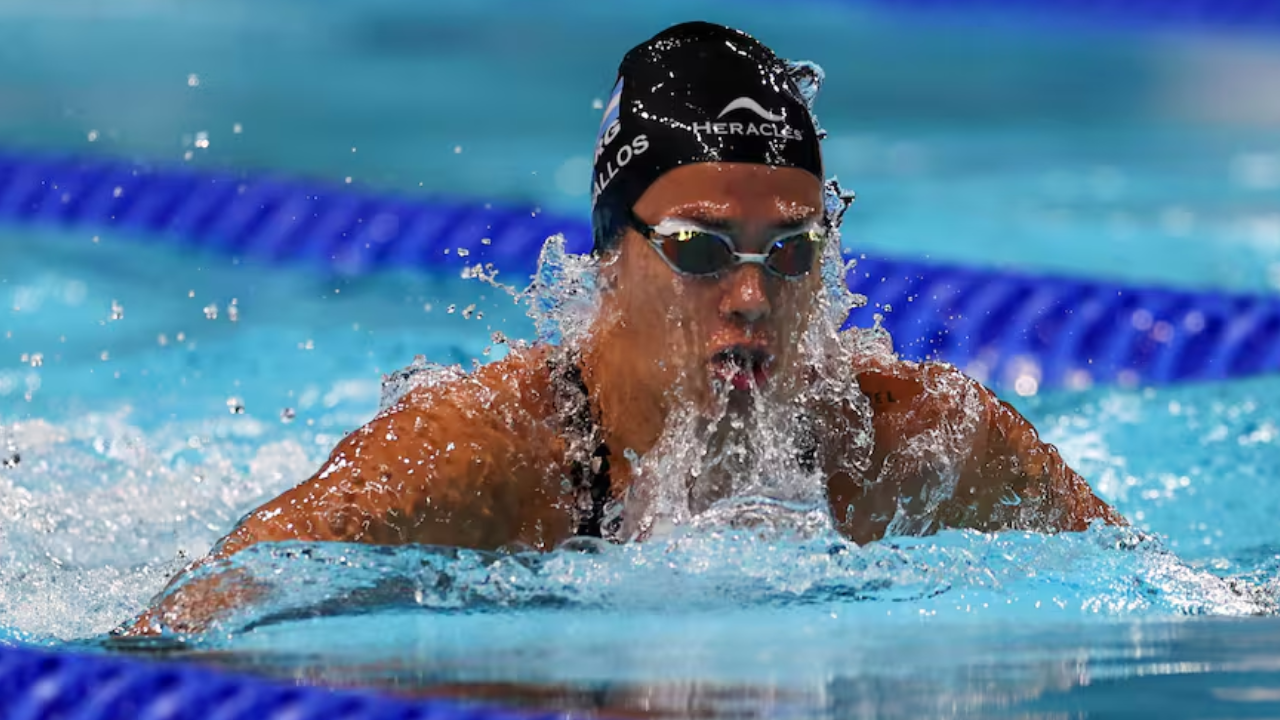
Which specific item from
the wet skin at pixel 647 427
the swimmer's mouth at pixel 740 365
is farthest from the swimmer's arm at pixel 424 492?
the swimmer's mouth at pixel 740 365

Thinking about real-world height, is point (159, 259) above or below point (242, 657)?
above

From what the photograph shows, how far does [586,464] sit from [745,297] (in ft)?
1.09

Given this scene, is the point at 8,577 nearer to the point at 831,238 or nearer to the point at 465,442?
the point at 465,442

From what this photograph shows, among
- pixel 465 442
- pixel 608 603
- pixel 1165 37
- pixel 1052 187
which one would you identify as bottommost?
pixel 608 603

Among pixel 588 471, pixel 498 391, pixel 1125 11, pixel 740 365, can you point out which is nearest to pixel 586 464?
pixel 588 471

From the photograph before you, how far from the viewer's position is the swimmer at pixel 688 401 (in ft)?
7.25

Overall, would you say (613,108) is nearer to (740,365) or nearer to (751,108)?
(751,108)

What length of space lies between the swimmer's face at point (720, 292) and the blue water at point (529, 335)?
0.69 ft

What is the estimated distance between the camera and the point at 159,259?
5105 mm

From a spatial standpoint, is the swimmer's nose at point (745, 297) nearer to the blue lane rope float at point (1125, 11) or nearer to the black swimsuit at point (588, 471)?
the black swimsuit at point (588, 471)

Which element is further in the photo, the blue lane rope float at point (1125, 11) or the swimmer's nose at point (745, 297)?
the blue lane rope float at point (1125, 11)

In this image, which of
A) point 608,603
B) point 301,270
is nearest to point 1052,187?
point 301,270

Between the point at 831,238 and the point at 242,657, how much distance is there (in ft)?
3.14

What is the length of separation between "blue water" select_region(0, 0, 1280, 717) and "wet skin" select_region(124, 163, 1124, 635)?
0.28 feet
